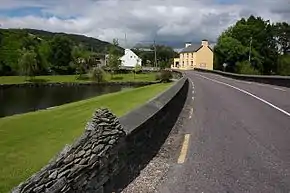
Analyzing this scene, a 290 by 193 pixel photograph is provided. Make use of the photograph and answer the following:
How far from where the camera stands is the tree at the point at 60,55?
15075 cm

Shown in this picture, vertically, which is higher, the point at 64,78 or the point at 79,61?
the point at 79,61

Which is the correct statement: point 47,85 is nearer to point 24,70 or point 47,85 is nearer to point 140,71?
point 24,70

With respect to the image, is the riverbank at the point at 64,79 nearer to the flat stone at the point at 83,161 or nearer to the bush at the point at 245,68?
the bush at the point at 245,68

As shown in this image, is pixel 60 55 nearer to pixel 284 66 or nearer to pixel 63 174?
pixel 284 66

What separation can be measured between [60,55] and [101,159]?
147m

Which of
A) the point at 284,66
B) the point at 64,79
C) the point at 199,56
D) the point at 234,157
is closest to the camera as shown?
the point at 234,157

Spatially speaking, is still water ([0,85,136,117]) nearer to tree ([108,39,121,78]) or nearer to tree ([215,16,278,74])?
tree ([215,16,278,74])

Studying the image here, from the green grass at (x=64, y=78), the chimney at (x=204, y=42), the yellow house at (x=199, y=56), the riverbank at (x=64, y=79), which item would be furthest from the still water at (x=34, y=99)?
the chimney at (x=204, y=42)

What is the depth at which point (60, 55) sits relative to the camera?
5915 inches

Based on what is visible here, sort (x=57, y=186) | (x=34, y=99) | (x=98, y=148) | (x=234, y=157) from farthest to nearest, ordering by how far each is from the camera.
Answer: (x=34, y=99) → (x=234, y=157) → (x=98, y=148) → (x=57, y=186)

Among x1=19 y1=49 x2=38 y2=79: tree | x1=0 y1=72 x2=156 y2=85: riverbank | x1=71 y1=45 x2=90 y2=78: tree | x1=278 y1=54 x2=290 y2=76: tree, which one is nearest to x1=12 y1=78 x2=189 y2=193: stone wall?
x1=278 y1=54 x2=290 y2=76: tree


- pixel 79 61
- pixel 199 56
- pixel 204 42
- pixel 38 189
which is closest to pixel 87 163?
pixel 38 189

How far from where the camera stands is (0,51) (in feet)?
468

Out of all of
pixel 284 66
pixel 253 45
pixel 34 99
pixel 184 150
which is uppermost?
pixel 253 45
